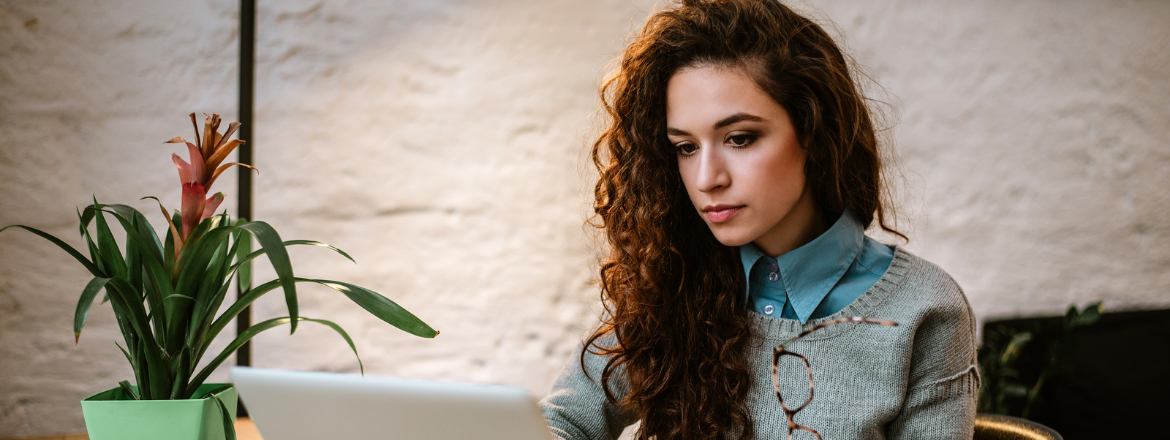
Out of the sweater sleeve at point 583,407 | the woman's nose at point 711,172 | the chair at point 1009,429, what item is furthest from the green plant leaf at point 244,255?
the chair at point 1009,429

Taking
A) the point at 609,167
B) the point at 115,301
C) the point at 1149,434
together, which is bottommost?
the point at 1149,434

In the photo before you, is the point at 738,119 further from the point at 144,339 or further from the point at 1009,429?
the point at 144,339

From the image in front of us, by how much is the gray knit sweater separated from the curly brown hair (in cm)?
6

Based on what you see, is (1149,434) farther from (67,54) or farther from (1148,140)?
(67,54)

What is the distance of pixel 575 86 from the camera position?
6.20 ft

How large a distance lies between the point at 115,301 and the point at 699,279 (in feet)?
2.76

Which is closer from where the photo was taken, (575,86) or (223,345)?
(223,345)

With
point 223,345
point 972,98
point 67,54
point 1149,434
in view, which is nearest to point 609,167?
point 223,345

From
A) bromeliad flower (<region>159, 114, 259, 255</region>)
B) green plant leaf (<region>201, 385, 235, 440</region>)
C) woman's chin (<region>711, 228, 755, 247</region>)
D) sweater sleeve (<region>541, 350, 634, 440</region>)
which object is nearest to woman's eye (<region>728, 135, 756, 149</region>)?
woman's chin (<region>711, 228, 755, 247</region>)

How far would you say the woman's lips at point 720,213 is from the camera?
105cm

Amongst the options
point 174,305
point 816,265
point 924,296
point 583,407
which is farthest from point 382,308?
point 924,296

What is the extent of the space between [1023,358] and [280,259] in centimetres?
207

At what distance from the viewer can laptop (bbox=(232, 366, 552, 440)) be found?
647 mm

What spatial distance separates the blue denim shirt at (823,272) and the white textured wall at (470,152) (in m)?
0.71
